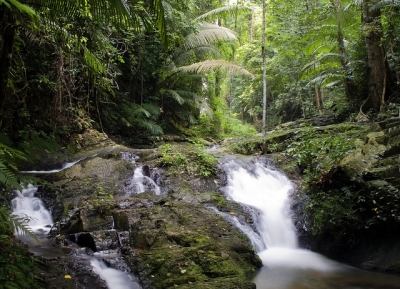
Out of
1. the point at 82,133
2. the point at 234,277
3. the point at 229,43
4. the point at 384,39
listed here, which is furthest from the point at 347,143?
the point at 229,43

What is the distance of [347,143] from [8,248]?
21.4 ft

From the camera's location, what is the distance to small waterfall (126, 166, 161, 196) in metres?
7.15

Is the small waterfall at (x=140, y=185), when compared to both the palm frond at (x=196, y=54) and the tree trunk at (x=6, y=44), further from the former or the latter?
the palm frond at (x=196, y=54)

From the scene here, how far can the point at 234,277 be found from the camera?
3994mm

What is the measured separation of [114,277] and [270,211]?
157 inches

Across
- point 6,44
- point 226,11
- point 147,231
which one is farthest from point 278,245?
point 226,11

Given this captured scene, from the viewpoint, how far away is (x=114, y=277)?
3957 millimetres

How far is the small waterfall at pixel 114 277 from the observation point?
3.83 m

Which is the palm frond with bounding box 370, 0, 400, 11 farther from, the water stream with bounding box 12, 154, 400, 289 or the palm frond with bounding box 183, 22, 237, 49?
the palm frond with bounding box 183, 22, 237, 49

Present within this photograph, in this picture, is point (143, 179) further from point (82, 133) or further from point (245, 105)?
point (245, 105)

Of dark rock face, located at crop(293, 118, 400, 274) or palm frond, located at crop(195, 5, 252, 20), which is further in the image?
palm frond, located at crop(195, 5, 252, 20)

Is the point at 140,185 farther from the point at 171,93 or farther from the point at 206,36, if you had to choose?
the point at 206,36

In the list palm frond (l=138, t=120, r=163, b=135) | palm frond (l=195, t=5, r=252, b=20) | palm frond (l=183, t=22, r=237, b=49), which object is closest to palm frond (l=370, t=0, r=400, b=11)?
palm frond (l=195, t=5, r=252, b=20)

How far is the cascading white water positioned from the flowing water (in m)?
3.55
